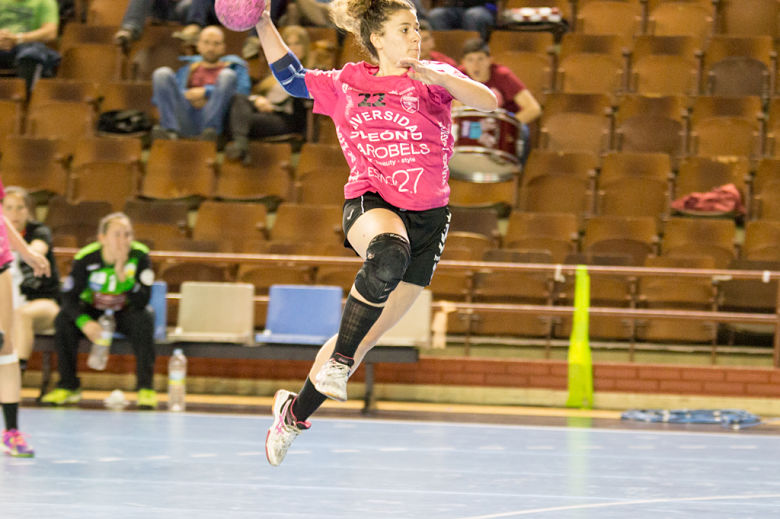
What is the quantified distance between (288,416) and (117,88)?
7692 millimetres

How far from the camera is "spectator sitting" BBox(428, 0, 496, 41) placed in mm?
11523

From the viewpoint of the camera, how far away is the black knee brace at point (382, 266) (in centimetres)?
372

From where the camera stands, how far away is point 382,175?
401 cm

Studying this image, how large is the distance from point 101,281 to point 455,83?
5.04m

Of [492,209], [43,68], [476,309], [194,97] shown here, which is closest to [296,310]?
[476,309]

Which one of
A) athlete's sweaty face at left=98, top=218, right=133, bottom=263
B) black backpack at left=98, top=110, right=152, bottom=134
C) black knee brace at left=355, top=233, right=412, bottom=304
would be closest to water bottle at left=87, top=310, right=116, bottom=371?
athlete's sweaty face at left=98, top=218, right=133, bottom=263

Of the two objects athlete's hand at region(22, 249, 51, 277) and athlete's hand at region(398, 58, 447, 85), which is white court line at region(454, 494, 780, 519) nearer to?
athlete's hand at region(398, 58, 447, 85)

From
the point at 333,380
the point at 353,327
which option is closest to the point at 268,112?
the point at 353,327

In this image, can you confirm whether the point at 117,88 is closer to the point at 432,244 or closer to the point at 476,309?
the point at 476,309

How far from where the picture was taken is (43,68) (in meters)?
11.6

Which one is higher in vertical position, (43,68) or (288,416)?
(43,68)

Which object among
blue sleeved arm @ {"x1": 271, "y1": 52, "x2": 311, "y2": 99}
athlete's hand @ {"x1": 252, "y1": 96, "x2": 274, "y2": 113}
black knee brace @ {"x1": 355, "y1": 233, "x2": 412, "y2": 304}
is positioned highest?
athlete's hand @ {"x1": 252, "y1": 96, "x2": 274, "y2": 113}

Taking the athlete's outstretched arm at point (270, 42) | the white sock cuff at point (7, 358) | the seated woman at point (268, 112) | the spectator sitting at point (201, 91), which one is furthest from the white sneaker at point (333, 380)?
the spectator sitting at point (201, 91)

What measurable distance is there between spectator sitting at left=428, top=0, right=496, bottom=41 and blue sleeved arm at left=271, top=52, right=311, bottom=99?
7446 mm
